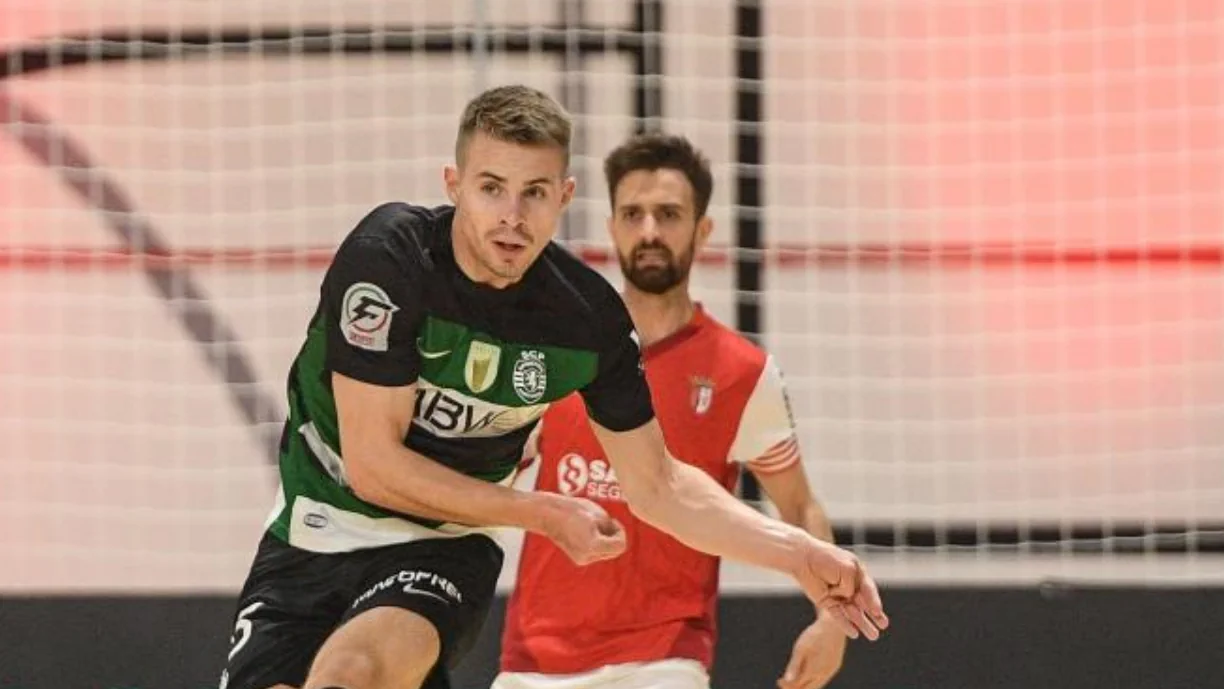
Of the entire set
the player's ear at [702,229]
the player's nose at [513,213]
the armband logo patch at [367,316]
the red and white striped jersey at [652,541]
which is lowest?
the red and white striped jersey at [652,541]

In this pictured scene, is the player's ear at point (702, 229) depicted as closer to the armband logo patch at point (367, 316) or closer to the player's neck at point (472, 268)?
the player's neck at point (472, 268)

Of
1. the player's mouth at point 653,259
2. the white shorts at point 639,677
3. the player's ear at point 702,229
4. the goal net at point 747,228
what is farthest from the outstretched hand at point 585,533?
the goal net at point 747,228

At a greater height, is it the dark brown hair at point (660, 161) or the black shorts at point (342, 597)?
the dark brown hair at point (660, 161)

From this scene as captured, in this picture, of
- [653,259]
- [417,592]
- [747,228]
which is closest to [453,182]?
[417,592]

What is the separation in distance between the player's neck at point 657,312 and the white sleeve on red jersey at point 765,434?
215mm

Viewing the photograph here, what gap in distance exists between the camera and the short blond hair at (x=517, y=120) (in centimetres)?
345

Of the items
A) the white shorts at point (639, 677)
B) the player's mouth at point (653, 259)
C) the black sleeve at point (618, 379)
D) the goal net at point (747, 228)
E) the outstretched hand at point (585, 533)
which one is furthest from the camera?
the goal net at point (747, 228)

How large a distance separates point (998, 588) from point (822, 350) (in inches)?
34.6

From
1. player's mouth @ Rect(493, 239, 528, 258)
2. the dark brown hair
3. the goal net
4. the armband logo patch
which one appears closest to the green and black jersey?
the armband logo patch

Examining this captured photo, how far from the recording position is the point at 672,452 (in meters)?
4.41

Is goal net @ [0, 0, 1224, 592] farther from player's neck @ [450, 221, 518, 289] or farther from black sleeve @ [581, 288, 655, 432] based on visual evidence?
player's neck @ [450, 221, 518, 289]

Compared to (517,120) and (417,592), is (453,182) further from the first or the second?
(417,592)

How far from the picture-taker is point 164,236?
6.10 m

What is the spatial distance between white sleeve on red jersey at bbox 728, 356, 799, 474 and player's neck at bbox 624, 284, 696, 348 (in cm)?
22
